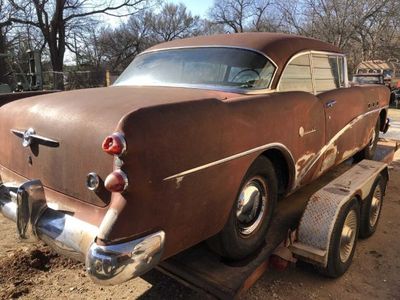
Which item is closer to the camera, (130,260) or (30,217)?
(130,260)

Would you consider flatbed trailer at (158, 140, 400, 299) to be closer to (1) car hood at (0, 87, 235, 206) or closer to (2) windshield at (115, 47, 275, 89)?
(1) car hood at (0, 87, 235, 206)

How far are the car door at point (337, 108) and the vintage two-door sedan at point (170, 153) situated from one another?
10 cm

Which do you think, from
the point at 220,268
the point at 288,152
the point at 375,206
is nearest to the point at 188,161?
the point at 220,268

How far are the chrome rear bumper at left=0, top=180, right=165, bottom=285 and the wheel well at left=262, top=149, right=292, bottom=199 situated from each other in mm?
1336

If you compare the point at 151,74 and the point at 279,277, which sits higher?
the point at 151,74

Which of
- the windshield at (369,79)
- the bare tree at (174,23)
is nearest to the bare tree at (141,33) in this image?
the bare tree at (174,23)

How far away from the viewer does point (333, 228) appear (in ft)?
10.0

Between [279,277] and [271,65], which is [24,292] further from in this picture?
[271,65]

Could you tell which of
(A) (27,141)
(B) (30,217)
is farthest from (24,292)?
(A) (27,141)

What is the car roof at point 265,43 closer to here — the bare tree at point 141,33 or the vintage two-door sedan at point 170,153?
the vintage two-door sedan at point 170,153

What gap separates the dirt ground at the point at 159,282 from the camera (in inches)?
122

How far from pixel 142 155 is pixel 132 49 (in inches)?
1812

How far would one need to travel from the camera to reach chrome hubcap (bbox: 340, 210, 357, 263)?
10.9 ft

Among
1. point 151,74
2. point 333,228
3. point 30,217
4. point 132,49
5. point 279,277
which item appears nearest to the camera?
point 30,217
